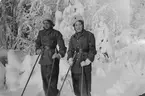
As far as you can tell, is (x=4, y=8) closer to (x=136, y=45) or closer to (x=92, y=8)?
(x=92, y=8)

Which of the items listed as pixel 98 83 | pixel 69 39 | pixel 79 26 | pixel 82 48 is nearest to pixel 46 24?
pixel 79 26

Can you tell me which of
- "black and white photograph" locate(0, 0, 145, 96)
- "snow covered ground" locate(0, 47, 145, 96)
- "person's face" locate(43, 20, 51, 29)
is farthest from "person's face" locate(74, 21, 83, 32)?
"snow covered ground" locate(0, 47, 145, 96)

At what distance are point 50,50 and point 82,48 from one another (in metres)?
0.71

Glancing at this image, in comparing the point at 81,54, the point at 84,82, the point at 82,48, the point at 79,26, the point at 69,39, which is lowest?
the point at 84,82

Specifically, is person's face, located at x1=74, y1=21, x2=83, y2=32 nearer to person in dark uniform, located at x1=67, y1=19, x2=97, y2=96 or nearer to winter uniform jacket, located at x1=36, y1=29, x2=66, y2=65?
person in dark uniform, located at x1=67, y1=19, x2=97, y2=96

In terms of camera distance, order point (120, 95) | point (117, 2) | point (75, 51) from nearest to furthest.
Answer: point (75, 51) < point (120, 95) < point (117, 2)

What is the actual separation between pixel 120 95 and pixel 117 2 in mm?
4989

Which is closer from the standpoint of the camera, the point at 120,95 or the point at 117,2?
the point at 120,95

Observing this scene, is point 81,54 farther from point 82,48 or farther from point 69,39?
point 69,39

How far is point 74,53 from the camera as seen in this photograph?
4621 millimetres

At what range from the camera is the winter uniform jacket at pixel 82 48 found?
445cm

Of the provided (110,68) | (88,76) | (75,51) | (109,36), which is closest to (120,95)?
(88,76)

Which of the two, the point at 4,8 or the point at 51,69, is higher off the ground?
the point at 4,8

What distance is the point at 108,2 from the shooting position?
397 inches
